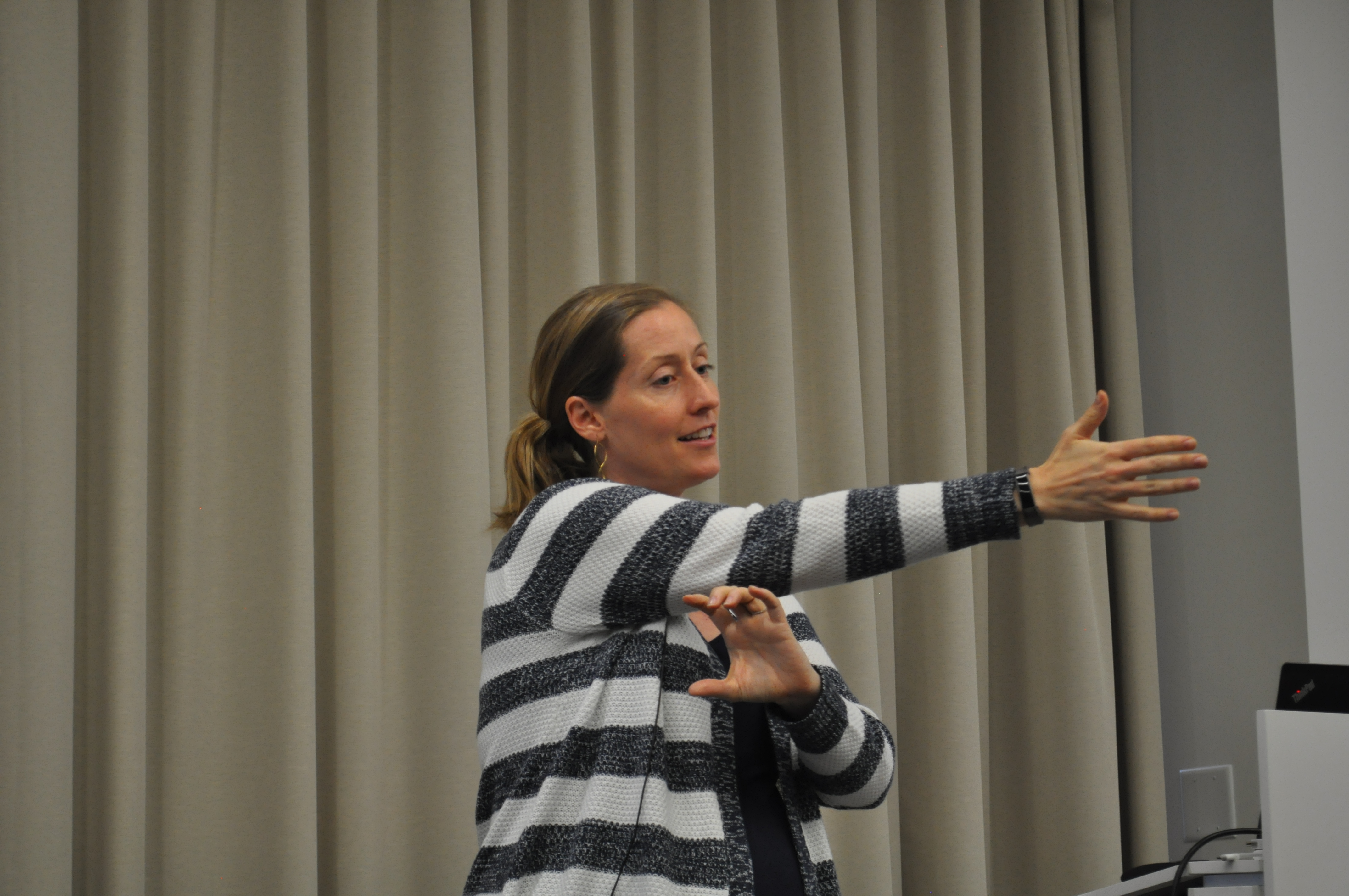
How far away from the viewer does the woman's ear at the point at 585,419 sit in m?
1.20

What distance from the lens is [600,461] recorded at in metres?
1.22

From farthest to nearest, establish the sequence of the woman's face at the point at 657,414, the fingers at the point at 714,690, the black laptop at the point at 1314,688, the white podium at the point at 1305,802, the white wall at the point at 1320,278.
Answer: the white wall at the point at 1320,278, the black laptop at the point at 1314,688, the white podium at the point at 1305,802, the woman's face at the point at 657,414, the fingers at the point at 714,690

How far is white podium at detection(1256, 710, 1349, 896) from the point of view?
5.02ft

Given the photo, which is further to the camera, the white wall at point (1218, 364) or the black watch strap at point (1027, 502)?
the white wall at point (1218, 364)

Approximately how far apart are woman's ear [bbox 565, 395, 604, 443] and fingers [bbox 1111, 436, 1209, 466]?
525mm

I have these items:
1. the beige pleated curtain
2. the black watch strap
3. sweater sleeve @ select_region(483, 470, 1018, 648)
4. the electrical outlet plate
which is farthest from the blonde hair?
the electrical outlet plate

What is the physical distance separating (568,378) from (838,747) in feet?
1.47

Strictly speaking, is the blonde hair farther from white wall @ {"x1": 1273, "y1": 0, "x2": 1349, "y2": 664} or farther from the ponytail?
white wall @ {"x1": 1273, "y1": 0, "x2": 1349, "y2": 664}

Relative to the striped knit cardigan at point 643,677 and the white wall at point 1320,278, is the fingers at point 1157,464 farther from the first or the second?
the white wall at point 1320,278

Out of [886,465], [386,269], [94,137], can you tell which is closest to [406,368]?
[386,269]

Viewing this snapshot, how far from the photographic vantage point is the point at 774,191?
2139mm

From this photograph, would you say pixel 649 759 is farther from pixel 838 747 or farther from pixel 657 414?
pixel 657 414

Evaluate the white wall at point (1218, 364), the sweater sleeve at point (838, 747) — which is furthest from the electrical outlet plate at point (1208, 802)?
the sweater sleeve at point (838, 747)

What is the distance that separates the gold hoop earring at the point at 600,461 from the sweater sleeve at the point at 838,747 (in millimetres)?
254
